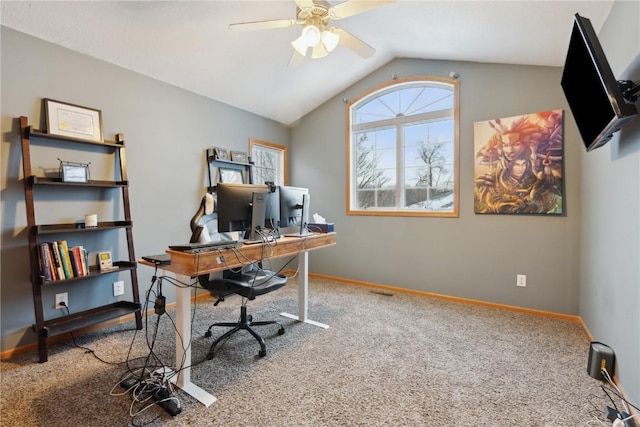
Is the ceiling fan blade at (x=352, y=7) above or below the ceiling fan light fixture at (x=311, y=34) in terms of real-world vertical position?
above

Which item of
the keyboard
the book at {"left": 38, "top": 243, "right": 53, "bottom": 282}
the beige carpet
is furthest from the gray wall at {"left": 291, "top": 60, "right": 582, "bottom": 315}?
the book at {"left": 38, "top": 243, "right": 53, "bottom": 282}

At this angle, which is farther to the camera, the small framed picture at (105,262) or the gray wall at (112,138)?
the small framed picture at (105,262)

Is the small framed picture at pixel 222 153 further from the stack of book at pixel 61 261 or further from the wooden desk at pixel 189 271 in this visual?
the wooden desk at pixel 189 271

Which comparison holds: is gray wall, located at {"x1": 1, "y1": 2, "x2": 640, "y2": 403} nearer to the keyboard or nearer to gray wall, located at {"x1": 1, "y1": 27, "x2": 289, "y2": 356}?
gray wall, located at {"x1": 1, "y1": 27, "x2": 289, "y2": 356}

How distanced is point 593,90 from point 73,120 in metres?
3.65

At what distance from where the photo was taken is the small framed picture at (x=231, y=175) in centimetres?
371

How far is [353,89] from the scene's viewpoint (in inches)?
167

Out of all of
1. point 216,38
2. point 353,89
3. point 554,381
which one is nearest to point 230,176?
point 216,38

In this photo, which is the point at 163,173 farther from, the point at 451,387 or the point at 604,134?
the point at 604,134

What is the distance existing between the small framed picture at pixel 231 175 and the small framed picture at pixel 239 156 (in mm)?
145

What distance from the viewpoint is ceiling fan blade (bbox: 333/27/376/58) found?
2.21 metres

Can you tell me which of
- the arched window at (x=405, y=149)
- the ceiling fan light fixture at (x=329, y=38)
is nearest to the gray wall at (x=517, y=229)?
the arched window at (x=405, y=149)

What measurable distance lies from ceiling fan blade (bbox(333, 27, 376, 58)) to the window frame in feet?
6.96

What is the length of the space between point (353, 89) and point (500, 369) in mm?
3666
